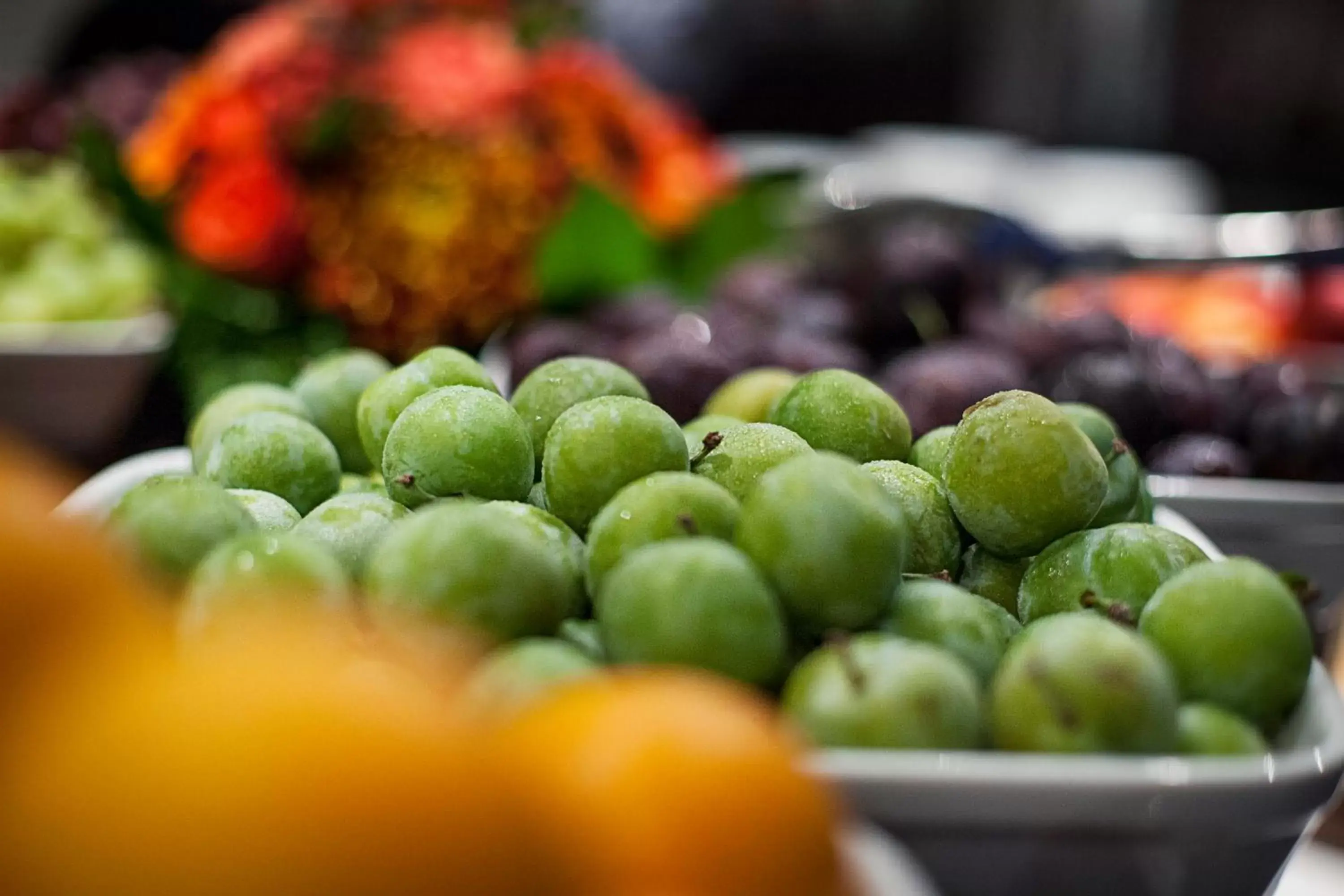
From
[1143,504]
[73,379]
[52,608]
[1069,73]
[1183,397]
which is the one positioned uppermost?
[52,608]

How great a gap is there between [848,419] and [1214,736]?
170 mm

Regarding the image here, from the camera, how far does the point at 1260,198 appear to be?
276 centimetres

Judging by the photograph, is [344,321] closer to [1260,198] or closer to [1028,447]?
[1028,447]

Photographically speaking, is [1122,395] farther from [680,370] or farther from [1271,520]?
[680,370]

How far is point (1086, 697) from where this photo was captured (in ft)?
1.06

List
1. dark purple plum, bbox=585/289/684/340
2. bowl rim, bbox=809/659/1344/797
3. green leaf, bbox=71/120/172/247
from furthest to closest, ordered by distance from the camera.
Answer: green leaf, bbox=71/120/172/247 → dark purple plum, bbox=585/289/684/340 → bowl rim, bbox=809/659/1344/797

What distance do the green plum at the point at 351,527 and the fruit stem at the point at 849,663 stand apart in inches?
5.0

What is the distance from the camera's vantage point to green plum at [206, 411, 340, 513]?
0.45 meters

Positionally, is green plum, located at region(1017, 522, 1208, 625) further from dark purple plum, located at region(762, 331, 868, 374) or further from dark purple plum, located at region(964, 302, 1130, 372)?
dark purple plum, located at region(964, 302, 1130, 372)

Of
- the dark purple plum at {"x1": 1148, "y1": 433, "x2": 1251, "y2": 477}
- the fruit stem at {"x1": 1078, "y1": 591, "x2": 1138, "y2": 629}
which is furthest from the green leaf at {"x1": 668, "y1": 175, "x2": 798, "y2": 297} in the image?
the fruit stem at {"x1": 1078, "y1": 591, "x2": 1138, "y2": 629}

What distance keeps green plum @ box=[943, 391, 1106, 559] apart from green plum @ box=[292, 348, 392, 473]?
0.76 feet

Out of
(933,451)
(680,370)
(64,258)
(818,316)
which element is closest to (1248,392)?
(818,316)

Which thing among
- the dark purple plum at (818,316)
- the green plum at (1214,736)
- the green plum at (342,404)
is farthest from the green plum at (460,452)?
the dark purple plum at (818,316)

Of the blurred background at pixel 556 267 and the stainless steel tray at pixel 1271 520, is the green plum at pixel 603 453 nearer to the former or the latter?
the blurred background at pixel 556 267
